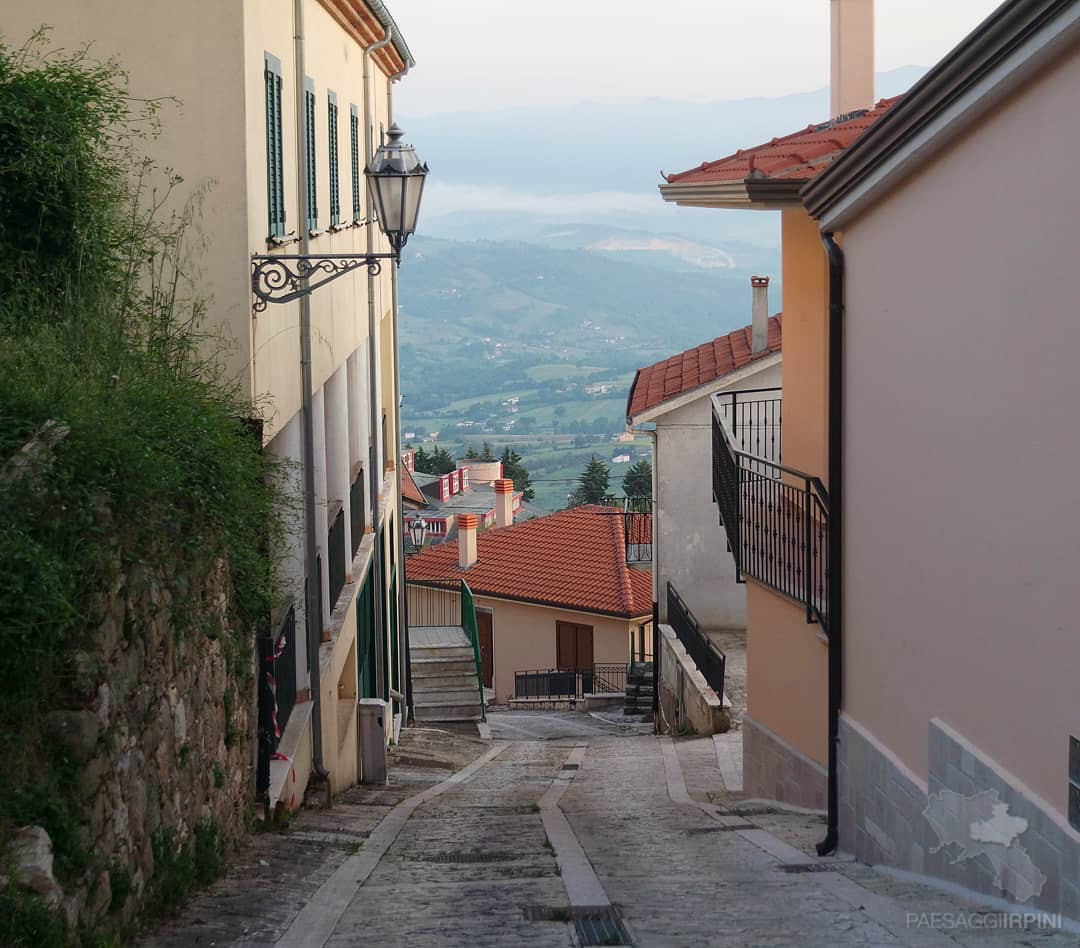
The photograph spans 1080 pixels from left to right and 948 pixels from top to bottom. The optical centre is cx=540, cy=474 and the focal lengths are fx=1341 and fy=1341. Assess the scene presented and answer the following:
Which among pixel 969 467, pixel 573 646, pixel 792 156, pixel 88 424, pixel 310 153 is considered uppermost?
pixel 310 153

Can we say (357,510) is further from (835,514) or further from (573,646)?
(573,646)

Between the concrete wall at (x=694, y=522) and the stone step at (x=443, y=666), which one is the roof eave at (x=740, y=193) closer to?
the concrete wall at (x=694, y=522)

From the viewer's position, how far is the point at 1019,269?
17.9 feet

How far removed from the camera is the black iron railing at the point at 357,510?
646 inches

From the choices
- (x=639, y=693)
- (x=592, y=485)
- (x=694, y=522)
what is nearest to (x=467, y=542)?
(x=639, y=693)

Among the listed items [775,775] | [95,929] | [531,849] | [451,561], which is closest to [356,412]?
[775,775]

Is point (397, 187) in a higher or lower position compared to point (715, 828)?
higher

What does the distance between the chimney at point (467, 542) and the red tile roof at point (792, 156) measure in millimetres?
24231

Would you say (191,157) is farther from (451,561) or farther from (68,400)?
(451,561)

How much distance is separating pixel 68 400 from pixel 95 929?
1.96 metres

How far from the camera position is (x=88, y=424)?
16.4ft

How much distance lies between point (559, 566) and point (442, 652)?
11694 millimetres

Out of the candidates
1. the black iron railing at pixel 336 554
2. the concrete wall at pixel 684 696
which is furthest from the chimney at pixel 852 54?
the concrete wall at pixel 684 696

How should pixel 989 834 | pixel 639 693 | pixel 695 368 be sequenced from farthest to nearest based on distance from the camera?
pixel 639 693, pixel 695 368, pixel 989 834
